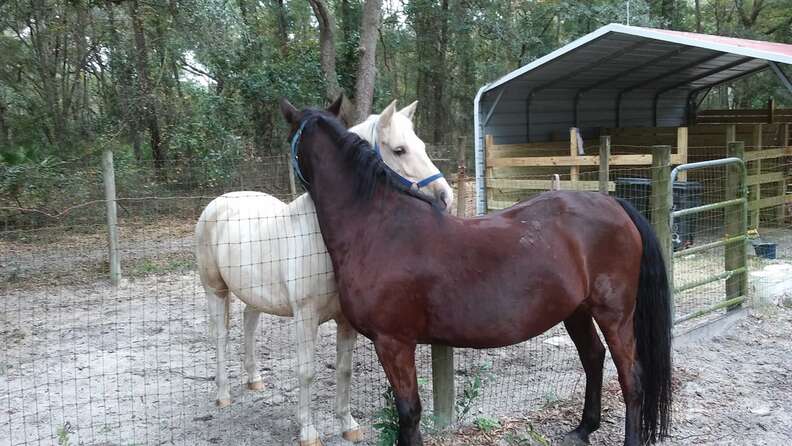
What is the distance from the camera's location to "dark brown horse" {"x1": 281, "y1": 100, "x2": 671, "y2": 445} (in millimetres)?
2459

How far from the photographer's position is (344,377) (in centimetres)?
A: 313

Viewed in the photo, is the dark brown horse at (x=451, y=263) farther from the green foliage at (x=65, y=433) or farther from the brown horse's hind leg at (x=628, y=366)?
the green foliage at (x=65, y=433)

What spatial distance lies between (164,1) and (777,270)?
9383mm

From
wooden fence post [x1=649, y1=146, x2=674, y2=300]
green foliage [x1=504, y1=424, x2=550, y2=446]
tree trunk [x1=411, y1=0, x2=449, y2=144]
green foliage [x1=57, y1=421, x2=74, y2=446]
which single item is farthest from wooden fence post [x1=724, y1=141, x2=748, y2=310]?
tree trunk [x1=411, y1=0, x2=449, y2=144]

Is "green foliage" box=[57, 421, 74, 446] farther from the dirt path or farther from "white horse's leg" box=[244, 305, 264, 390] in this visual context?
the dirt path

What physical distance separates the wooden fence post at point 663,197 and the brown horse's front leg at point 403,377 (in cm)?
253

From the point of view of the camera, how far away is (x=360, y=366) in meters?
4.23

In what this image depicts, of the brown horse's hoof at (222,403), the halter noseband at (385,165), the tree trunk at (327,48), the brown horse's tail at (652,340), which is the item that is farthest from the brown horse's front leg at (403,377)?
the tree trunk at (327,48)

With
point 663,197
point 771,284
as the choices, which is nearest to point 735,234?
point 771,284

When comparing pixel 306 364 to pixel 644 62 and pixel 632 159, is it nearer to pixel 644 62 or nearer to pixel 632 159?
pixel 632 159

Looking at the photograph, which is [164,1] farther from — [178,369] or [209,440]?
[209,440]

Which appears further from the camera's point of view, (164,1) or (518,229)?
(164,1)

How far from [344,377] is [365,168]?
120cm

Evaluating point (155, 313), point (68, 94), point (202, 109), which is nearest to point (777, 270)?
point (155, 313)
